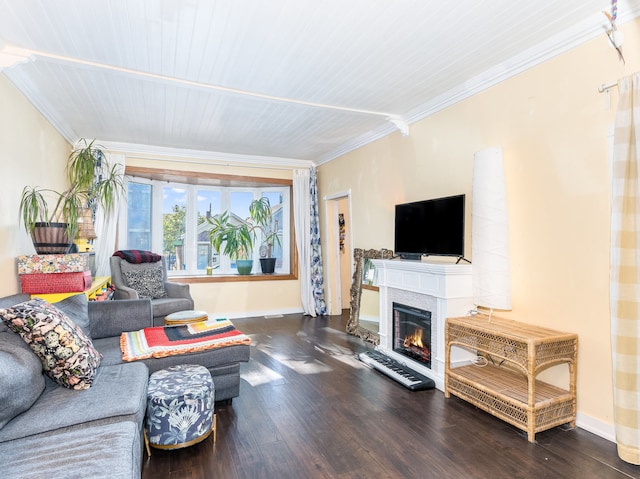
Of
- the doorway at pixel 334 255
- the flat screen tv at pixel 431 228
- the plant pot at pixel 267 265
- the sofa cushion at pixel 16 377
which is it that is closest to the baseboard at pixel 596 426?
the flat screen tv at pixel 431 228

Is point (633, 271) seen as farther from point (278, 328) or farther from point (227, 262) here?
point (227, 262)

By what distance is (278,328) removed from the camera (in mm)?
4988

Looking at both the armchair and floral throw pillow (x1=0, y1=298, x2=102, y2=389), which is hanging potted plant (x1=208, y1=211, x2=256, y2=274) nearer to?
the armchair

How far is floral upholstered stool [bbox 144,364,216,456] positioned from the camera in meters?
1.99

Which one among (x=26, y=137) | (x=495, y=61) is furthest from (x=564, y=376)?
(x=26, y=137)

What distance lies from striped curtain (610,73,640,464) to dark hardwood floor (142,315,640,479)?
0.81 feet

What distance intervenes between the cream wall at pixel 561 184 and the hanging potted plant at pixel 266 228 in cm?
359

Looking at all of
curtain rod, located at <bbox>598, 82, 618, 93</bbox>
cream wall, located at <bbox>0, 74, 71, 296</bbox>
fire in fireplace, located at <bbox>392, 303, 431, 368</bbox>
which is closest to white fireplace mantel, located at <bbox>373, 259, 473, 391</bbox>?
fire in fireplace, located at <bbox>392, 303, 431, 368</bbox>

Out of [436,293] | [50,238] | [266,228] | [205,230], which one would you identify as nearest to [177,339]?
[50,238]

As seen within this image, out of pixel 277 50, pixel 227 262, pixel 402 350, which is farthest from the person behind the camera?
pixel 227 262

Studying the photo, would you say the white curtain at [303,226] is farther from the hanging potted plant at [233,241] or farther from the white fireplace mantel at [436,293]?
→ the white fireplace mantel at [436,293]

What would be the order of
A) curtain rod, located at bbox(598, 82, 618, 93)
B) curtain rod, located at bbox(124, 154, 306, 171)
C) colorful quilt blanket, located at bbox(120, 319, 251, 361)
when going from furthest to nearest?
1. curtain rod, located at bbox(124, 154, 306, 171)
2. colorful quilt blanket, located at bbox(120, 319, 251, 361)
3. curtain rod, located at bbox(598, 82, 618, 93)

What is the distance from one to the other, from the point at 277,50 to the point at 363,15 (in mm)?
681

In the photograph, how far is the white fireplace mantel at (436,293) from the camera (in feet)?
9.60
